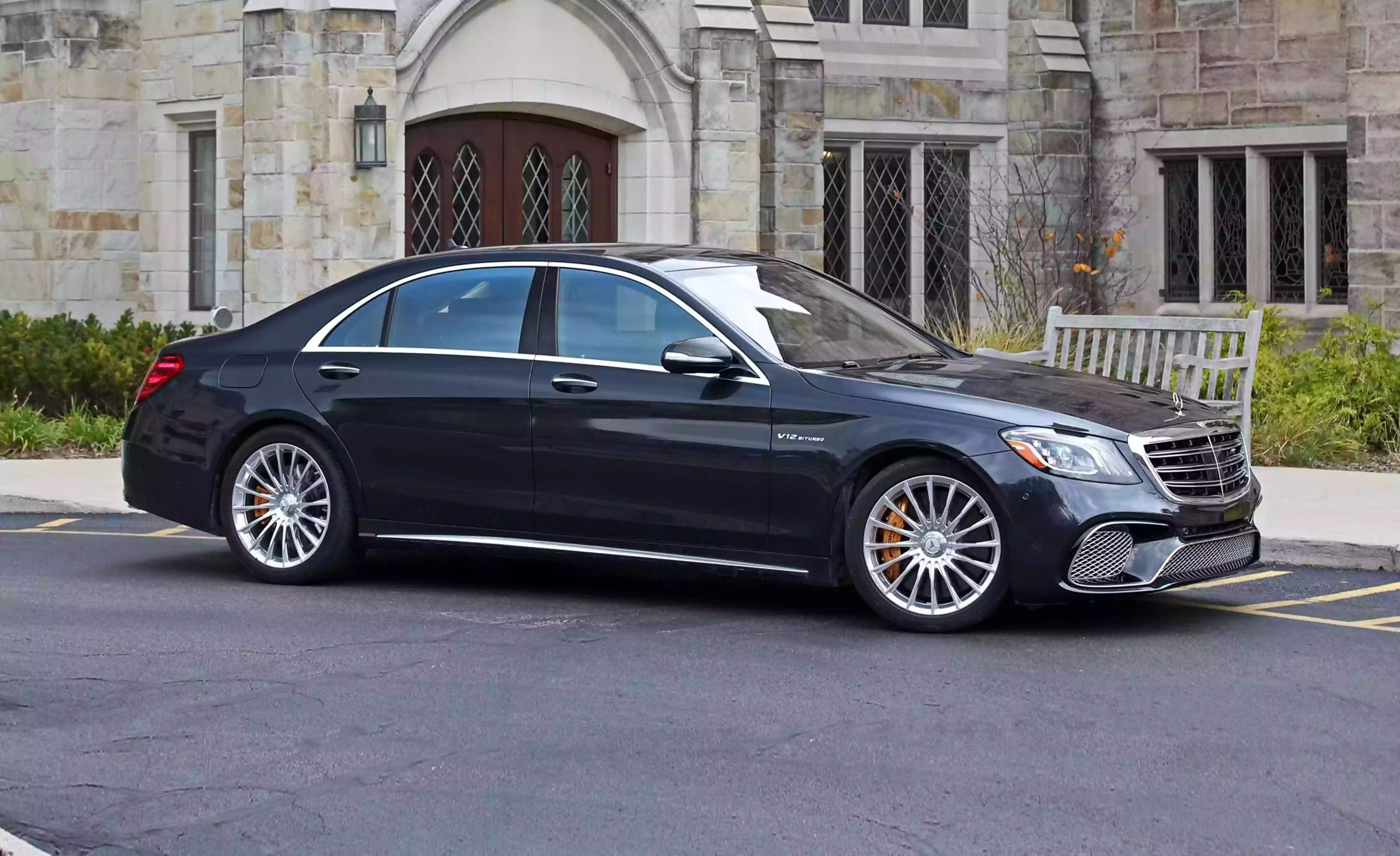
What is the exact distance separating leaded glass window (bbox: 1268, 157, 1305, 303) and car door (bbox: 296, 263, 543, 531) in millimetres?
12427

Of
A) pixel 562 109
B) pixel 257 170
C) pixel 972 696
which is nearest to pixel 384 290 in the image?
pixel 972 696

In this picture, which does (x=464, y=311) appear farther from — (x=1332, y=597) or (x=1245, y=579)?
(x=1332, y=597)

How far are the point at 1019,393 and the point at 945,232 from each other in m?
12.7

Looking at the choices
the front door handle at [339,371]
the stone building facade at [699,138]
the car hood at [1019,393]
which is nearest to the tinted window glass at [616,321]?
the car hood at [1019,393]

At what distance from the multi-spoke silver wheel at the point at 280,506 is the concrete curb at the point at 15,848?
4.19 meters

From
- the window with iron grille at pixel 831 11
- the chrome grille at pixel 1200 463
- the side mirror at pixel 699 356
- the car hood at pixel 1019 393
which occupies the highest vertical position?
the window with iron grille at pixel 831 11

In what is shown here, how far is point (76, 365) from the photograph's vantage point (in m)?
15.3

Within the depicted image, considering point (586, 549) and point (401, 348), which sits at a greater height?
point (401, 348)

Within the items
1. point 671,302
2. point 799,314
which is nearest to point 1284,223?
point 799,314

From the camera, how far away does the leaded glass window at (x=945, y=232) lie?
20.6 m

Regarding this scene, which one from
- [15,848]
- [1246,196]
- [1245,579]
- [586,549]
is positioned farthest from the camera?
[1246,196]

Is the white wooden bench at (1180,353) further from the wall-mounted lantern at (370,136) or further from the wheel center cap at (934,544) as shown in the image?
the wall-mounted lantern at (370,136)

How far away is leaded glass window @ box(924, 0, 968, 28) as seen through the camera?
806 inches

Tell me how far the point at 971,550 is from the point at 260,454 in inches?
135
